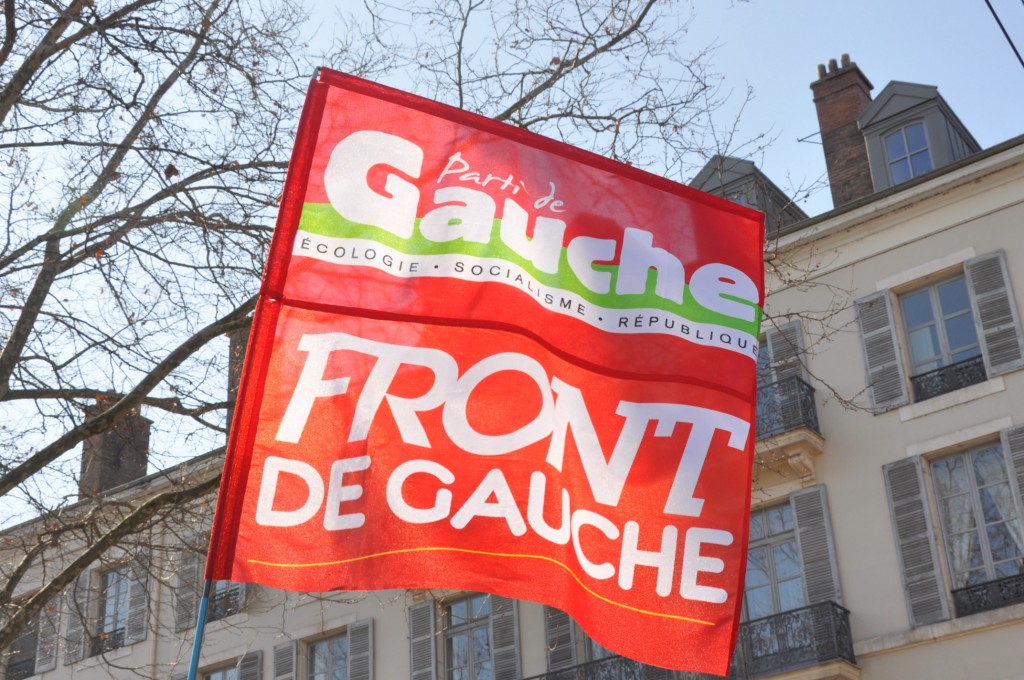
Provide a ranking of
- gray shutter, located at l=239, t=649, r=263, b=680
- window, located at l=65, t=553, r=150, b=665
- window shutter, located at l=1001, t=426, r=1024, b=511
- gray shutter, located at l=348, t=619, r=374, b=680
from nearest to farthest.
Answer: window shutter, located at l=1001, t=426, r=1024, b=511, gray shutter, located at l=348, t=619, r=374, b=680, gray shutter, located at l=239, t=649, r=263, b=680, window, located at l=65, t=553, r=150, b=665

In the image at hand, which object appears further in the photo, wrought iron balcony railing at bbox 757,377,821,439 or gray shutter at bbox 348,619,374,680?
gray shutter at bbox 348,619,374,680

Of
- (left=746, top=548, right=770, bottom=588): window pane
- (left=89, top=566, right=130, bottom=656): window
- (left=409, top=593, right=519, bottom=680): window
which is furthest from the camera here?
(left=89, top=566, right=130, bottom=656): window

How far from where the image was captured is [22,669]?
2573 cm

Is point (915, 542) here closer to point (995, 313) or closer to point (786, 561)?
point (786, 561)

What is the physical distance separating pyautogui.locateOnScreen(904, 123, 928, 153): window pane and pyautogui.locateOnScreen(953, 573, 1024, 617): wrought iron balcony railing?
684 cm

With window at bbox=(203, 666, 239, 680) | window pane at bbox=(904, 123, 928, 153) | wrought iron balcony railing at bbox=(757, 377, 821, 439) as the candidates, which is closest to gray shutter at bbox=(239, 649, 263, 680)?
window at bbox=(203, 666, 239, 680)

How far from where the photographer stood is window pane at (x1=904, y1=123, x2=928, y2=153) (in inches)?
794

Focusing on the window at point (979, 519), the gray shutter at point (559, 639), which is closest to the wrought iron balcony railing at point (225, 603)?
the gray shutter at point (559, 639)

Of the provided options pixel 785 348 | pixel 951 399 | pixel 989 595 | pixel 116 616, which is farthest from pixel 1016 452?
pixel 116 616

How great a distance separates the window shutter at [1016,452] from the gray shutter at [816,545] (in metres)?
2.38

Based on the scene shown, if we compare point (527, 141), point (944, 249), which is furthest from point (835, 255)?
point (527, 141)

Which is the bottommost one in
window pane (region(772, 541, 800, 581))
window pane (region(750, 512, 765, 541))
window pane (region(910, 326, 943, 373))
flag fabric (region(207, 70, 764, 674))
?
flag fabric (region(207, 70, 764, 674))

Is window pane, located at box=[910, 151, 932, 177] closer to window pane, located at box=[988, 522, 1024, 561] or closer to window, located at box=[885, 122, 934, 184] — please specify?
window, located at box=[885, 122, 934, 184]

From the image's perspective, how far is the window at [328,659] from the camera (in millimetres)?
21766
